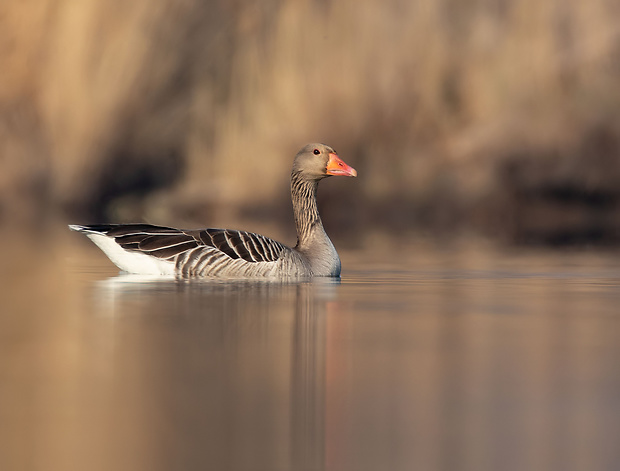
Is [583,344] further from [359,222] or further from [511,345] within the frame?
[359,222]

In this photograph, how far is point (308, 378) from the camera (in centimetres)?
525

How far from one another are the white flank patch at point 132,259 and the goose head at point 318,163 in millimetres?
1914

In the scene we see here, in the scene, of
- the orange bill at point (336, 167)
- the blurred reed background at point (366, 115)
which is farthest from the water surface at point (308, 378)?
the blurred reed background at point (366, 115)

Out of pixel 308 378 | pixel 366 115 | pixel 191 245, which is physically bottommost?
pixel 308 378

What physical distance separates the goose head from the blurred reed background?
7.92 m

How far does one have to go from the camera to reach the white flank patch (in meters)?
10.7

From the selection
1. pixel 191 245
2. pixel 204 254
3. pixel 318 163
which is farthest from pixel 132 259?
pixel 318 163

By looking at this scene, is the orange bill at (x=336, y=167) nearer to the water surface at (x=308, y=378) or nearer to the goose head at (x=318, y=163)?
the goose head at (x=318, y=163)

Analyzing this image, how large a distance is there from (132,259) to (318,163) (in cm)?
225

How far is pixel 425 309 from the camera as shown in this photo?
804 cm

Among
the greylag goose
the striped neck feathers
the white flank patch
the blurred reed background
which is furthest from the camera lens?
the blurred reed background

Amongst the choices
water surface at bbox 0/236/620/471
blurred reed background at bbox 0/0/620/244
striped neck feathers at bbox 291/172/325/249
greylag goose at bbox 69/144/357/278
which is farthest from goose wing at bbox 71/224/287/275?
blurred reed background at bbox 0/0/620/244

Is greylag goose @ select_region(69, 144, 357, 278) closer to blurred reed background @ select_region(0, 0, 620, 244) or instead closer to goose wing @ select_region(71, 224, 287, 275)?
goose wing @ select_region(71, 224, 287, 275)

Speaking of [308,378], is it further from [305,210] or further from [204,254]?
[305,210]
